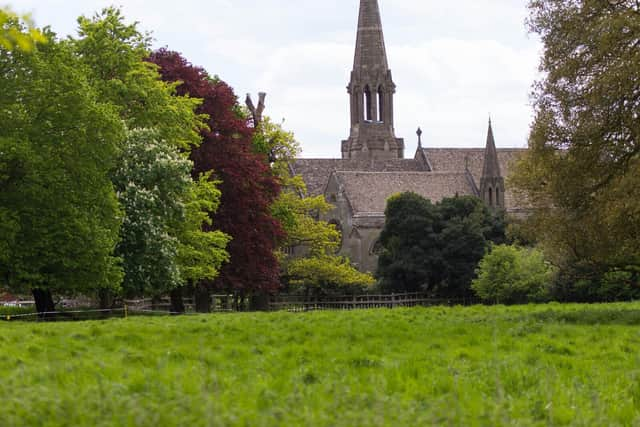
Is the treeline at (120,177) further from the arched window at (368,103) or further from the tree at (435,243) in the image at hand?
the arched window at (368,103)

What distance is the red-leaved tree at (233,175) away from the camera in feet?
147

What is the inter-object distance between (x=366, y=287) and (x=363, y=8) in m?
48.4

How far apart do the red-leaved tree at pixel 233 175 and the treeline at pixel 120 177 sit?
2.1 inches

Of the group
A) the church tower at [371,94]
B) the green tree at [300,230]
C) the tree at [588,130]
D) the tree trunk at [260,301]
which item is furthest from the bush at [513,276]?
the church tower at [371,94]

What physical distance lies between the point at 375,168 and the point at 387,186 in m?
7.64

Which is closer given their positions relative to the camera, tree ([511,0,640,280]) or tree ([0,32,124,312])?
tree ([511,0,640,280])

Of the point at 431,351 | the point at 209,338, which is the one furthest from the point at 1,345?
the point at 431,351

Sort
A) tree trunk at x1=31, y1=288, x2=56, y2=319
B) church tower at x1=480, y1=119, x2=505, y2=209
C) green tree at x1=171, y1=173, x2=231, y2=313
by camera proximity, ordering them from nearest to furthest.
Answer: tree trunk at x1=31, y1=288, x2=56, y2=319 < green tree at x1=171, y1=173, x2=231, y2=313 < church tower at x1=480, y1=119, x2=505, y2=209

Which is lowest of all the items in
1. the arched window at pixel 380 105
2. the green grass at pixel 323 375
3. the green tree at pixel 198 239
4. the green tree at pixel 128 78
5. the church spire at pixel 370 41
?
the green grass at pixel 323 375

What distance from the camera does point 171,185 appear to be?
1410 inches

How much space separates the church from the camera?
92375 mm

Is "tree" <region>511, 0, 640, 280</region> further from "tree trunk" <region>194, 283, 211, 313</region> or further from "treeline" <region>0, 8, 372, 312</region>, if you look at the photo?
"tree trunk" <region>194, 283, 211, 313</region>

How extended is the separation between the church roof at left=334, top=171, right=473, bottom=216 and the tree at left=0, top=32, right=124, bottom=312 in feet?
205

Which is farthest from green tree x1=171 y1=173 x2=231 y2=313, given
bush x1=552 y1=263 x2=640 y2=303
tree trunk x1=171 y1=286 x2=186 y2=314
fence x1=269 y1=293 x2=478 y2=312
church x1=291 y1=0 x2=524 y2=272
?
church x1=291 y1=0 x2=524 y2=272
